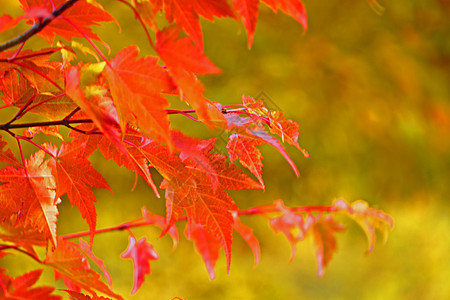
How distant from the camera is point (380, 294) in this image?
2170 mm

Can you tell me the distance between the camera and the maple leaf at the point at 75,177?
363 millimetres

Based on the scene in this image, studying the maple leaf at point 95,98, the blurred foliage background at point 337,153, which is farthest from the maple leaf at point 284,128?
the blurred foliage background at point 337,153

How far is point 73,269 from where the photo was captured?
0.99 feet

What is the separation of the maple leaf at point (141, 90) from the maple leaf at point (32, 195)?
13 centimetres

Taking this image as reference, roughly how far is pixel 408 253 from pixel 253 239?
6.48 ft

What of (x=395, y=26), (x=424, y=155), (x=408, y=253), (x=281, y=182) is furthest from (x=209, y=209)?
(x=395, y=26)

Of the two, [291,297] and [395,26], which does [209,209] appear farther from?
[395,26]

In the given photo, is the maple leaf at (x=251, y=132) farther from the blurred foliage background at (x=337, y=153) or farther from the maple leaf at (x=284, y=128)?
the blurred foliage background at (x=337, y=153)

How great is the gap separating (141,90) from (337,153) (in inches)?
86.7

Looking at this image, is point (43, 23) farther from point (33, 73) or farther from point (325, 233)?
point (325, 233)

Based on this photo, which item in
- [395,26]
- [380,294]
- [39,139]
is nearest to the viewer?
[39,139]

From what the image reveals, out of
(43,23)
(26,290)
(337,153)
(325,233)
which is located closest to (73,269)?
(26,290)

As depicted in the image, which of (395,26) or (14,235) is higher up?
(395,26)

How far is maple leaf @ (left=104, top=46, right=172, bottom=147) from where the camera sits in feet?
0.85
